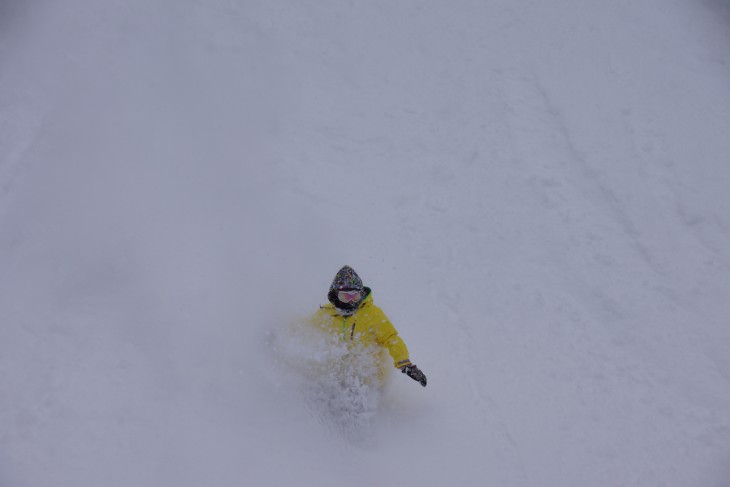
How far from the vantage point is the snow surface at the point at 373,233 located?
5.21m

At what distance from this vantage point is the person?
4934 mm

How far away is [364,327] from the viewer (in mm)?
5086

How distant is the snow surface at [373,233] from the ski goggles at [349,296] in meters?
1.03

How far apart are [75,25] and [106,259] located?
17.4 ft

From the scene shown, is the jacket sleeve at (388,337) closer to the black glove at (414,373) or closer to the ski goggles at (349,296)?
the black glove at (414,373)

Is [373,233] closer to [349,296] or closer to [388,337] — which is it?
[388,337]

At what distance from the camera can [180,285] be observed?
625 cm

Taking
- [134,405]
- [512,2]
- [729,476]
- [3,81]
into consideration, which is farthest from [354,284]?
[512,2]

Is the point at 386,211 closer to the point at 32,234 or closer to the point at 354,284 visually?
the point at 354,284

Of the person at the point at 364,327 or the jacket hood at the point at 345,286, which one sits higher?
the jacket hood at the point at 345,286

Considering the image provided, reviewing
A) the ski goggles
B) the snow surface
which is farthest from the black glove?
the ski goggles

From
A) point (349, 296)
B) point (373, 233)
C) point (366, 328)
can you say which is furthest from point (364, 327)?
point (373, 233)

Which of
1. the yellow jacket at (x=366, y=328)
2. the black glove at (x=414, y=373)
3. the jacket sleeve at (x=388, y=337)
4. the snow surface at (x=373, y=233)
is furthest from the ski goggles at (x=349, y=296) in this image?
the snow surface at (x=373, y=233)

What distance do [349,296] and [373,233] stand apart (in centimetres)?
299
